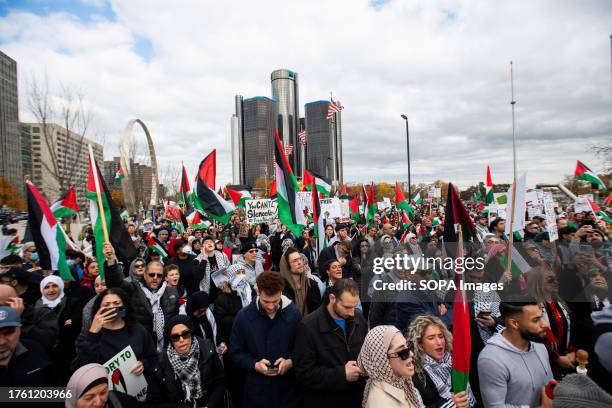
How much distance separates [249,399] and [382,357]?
152 cm

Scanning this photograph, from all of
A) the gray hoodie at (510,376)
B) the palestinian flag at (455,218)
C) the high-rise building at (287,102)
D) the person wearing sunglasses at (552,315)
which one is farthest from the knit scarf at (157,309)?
the high-rise building at (287,102)

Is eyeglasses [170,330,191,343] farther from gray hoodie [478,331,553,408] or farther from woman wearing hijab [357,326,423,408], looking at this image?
gray hoodie [478,331,553,408]

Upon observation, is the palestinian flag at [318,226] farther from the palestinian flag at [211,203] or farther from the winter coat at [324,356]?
the winter coat at [324,356]

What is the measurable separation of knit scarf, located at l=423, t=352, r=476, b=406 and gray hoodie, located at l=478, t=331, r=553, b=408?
0.28 metres

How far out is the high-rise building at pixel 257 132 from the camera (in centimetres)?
6975

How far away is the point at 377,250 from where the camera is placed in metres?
8.33

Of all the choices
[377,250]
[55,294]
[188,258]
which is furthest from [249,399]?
[377,250]

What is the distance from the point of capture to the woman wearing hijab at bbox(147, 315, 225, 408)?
2.89m

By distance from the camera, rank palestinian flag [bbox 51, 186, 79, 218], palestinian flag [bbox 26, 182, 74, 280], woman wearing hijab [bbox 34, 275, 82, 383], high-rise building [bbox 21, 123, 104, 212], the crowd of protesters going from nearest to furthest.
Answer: the crowd of protesters → woman wearing hijab [bbox 34, 275, 82, 383] → palestinian flag [bbox 26, 182, 74, 280] → palestinian flag [bbox 51, 186, 79, 218] → high-rise building [bbox 21, 123, 104, 212]

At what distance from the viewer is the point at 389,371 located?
2.28m

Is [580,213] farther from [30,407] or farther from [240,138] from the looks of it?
[240,138]

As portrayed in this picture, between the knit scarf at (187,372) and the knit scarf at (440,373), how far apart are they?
1840 millimetres

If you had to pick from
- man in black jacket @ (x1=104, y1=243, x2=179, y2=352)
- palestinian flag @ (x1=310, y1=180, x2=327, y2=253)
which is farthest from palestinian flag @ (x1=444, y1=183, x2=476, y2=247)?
man in black jacket @ (x1=104, y1=243, x2=179, y2=352)

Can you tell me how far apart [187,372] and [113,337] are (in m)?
0.75
